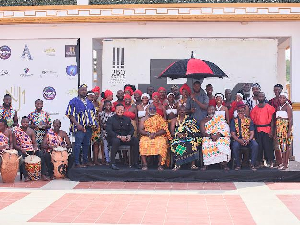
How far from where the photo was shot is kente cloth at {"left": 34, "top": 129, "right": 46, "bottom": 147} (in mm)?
10047

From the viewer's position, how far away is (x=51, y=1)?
12195 mm

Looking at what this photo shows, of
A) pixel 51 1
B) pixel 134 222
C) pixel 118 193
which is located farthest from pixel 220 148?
pixel 51 1

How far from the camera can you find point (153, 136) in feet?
31.6

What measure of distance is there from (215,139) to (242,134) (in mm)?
630

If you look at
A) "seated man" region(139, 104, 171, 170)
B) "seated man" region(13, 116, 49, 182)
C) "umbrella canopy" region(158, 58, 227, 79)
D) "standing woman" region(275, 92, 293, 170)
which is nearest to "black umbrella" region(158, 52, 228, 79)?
"umbrella canopy" region(158, 58, 227, 79)

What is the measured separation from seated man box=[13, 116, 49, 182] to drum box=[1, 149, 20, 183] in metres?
0.31

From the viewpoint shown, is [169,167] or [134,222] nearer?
[134,222]

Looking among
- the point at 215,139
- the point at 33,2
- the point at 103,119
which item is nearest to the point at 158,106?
the point at 103,119

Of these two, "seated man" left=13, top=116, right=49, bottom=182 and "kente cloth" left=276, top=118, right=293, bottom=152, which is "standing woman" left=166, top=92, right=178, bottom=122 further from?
"seated man" left=13, top=116, right=49, bottom=182

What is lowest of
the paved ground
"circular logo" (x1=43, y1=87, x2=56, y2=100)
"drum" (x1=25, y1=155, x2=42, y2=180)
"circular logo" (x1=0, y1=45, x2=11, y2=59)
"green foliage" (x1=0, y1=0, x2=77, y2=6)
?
the paved ground

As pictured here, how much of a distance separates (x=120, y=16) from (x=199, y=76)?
120 inches

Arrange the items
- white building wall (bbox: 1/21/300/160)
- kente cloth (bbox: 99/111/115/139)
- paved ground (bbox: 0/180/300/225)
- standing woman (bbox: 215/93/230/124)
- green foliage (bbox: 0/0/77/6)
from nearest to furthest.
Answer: paved ground (bbox: 0/180/300/225) → standing woman (bbox: 215/93/230/124) → kente cloth (bbox: 99/111/115/139) → white building wall (bbox: 1/21/300/160) → green foliage (bbox: 0/0/77/6)

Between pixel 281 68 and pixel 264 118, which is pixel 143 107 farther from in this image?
pixel 281 68

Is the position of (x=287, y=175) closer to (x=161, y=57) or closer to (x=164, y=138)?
(x=164, y=138)
